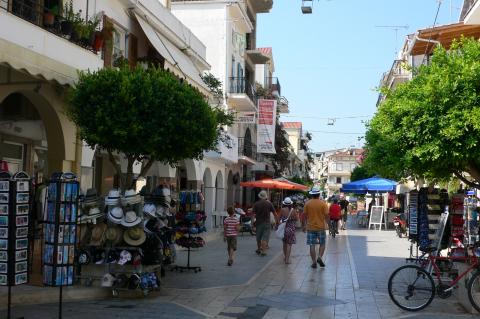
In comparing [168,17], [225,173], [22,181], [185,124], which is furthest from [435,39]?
[22,181]

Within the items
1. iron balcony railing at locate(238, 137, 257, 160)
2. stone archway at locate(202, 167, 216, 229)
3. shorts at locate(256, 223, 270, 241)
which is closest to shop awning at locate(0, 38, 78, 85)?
shorts at locate(256, 223, 270, 241)

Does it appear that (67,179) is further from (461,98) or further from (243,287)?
(461,98)

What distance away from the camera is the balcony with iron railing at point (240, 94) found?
31375 mm

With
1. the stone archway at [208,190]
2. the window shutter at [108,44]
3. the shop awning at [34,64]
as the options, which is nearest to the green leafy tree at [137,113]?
the shop awning at [34,64]

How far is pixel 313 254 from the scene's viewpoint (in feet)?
44.1

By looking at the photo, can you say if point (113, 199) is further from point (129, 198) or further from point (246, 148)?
Answer: point (246, 148)

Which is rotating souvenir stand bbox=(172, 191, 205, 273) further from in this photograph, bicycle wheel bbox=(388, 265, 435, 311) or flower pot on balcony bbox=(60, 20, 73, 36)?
bicycle wheel bbox=(388, 265, 435, 311)

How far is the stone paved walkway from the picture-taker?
328 inches

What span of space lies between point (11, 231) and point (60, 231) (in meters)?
0.66

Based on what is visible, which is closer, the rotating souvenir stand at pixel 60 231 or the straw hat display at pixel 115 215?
the rotating souvenir stand at pixel 60 231

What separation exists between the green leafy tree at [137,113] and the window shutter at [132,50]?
241 inches

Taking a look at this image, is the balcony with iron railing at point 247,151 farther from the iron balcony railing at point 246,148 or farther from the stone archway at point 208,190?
the stone archway at point 208,190

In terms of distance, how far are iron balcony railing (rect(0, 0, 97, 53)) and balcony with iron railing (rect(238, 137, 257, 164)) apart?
69.9 ft

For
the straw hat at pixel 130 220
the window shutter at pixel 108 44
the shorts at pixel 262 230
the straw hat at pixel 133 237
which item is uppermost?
the window shutter at pixel 108 44
